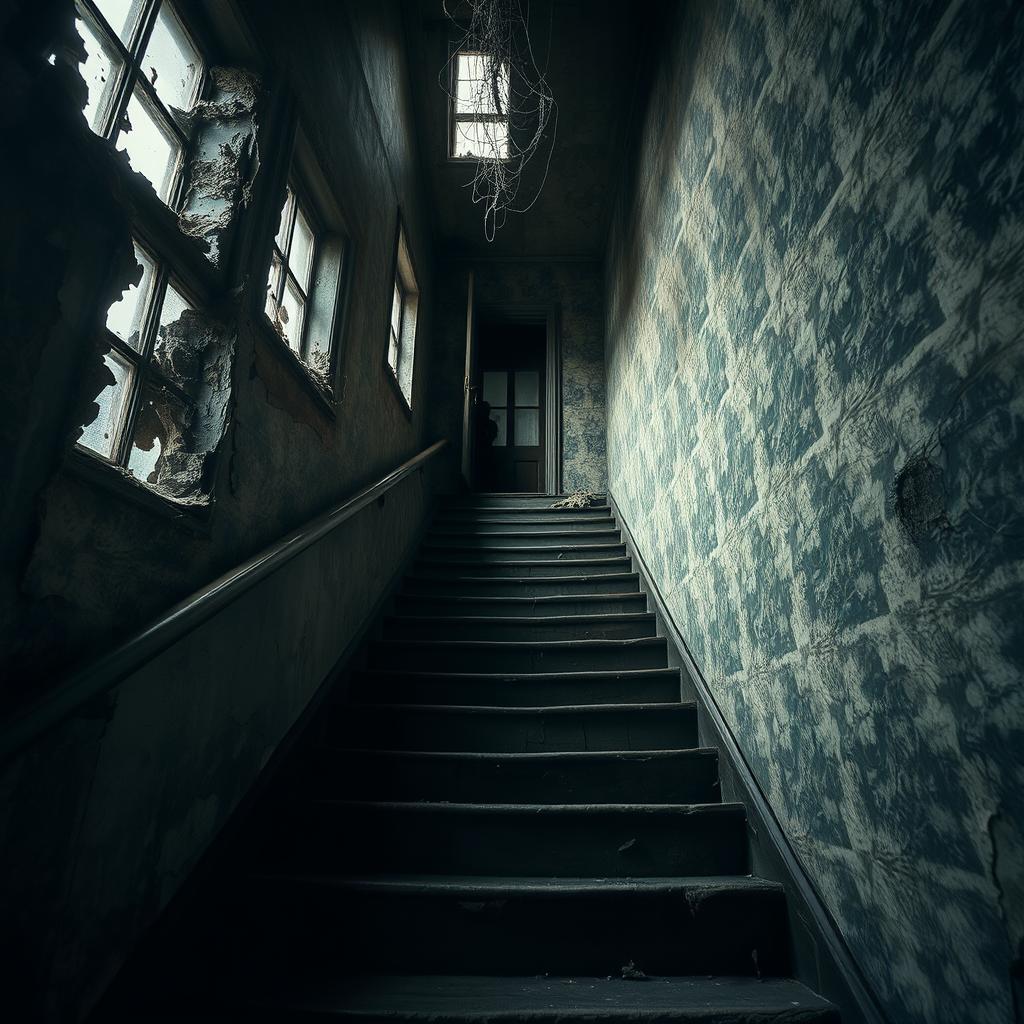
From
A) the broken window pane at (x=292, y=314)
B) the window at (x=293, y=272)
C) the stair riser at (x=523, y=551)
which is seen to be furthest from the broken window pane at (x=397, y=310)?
the broken window pane at (x=292, y=314)

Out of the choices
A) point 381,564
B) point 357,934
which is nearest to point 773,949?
point 357,934

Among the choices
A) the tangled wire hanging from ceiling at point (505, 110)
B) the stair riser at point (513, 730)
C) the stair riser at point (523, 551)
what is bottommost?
the stair riser at point (513, 730)

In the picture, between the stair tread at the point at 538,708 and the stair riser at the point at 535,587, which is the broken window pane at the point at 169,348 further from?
the stair riser at the point at 535,587

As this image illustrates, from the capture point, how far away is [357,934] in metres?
1.48

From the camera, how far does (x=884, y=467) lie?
111cm

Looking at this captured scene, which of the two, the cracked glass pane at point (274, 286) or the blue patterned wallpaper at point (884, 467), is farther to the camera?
the cracked glass pane at point (274, 286)

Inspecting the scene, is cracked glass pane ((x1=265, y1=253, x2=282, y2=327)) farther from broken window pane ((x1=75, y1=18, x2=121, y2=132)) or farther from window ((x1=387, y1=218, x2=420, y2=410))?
window ((x1=387, y1=218, x2=420, y2=410))

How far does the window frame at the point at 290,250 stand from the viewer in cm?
235

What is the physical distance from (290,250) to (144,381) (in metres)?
Answer: 1.26

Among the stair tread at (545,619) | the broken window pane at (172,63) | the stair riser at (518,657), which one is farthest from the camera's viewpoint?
the stair tread at (545,619)

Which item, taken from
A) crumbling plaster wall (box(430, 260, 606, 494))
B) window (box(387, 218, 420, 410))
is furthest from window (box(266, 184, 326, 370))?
crumbling plaster wall (box(430, 260, 606, 494))

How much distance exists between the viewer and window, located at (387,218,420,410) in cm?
466

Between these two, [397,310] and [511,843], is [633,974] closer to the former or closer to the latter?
[511,843]

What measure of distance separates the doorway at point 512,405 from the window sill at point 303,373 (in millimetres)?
4684
